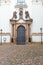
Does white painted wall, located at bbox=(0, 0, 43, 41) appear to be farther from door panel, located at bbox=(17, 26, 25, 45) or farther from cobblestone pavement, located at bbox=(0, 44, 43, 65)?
cobblestone pavement, located at bbox=(0, 44, 43, 65)

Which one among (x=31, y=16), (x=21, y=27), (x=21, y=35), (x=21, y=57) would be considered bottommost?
(x=21, y=57)

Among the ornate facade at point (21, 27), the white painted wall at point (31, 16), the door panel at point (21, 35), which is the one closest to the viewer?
the white painted wall at point (31, 16)

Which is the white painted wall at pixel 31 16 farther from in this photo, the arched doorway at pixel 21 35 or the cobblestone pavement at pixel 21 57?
the cobblestone pavement at pixel 21 57

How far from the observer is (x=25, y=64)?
7648 millimetres

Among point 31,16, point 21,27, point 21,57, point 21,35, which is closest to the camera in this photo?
point 21,57

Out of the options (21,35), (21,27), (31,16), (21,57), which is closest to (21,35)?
(21,35)

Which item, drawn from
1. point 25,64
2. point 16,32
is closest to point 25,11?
point 16,32

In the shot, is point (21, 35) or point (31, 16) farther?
point (21, 35)

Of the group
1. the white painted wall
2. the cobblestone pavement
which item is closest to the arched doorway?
the white painted wall

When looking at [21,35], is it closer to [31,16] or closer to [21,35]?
[21,35]

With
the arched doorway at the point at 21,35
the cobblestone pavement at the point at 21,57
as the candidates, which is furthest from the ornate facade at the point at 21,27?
the cobblestone pavement at the point at 21,57

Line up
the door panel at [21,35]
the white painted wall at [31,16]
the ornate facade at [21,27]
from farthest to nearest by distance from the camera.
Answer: the door panel at [21,35] < the ornate facade at [21,27] < the white painted wall at [31,16]

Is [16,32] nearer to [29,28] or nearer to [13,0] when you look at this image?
[29,28]

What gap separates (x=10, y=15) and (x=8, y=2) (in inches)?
48.7
